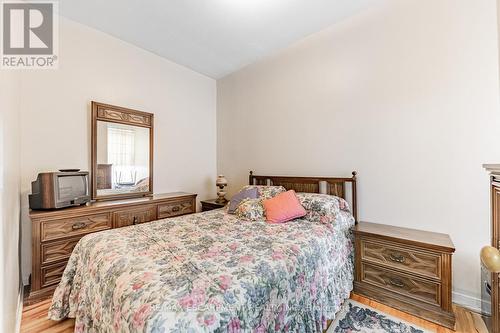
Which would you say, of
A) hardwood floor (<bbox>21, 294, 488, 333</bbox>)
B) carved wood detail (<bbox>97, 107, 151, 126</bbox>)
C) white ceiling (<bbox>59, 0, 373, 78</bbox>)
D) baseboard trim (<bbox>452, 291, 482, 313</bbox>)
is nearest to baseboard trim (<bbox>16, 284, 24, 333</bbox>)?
hardwood floor (<bbox>21, 294, 488, 333</bbox>)

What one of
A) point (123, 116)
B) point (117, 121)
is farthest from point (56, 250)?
point (123, 116)

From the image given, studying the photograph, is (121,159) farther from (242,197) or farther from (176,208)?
(242,197)

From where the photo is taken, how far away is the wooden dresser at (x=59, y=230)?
198 cm

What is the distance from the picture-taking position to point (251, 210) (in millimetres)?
2412

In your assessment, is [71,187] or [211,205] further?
[211,205]

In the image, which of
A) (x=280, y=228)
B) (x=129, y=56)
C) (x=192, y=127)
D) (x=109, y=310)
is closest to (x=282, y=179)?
(x=280, y=228)

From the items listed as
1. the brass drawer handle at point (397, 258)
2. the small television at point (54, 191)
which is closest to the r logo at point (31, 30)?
the small television at point (54, 191)

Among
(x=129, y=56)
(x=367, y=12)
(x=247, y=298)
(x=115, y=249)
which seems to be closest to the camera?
(x=247, y=298)

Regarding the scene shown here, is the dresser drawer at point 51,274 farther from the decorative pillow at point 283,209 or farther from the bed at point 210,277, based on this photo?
the decorative pillow at point 283,209

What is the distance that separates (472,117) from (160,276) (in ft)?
8.84

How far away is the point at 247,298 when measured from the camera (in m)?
1.08

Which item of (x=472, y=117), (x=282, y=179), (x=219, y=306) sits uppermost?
(x=472, y=117)

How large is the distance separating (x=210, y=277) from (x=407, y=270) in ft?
5.72

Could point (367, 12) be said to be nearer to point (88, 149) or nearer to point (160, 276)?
point (160, 276)
